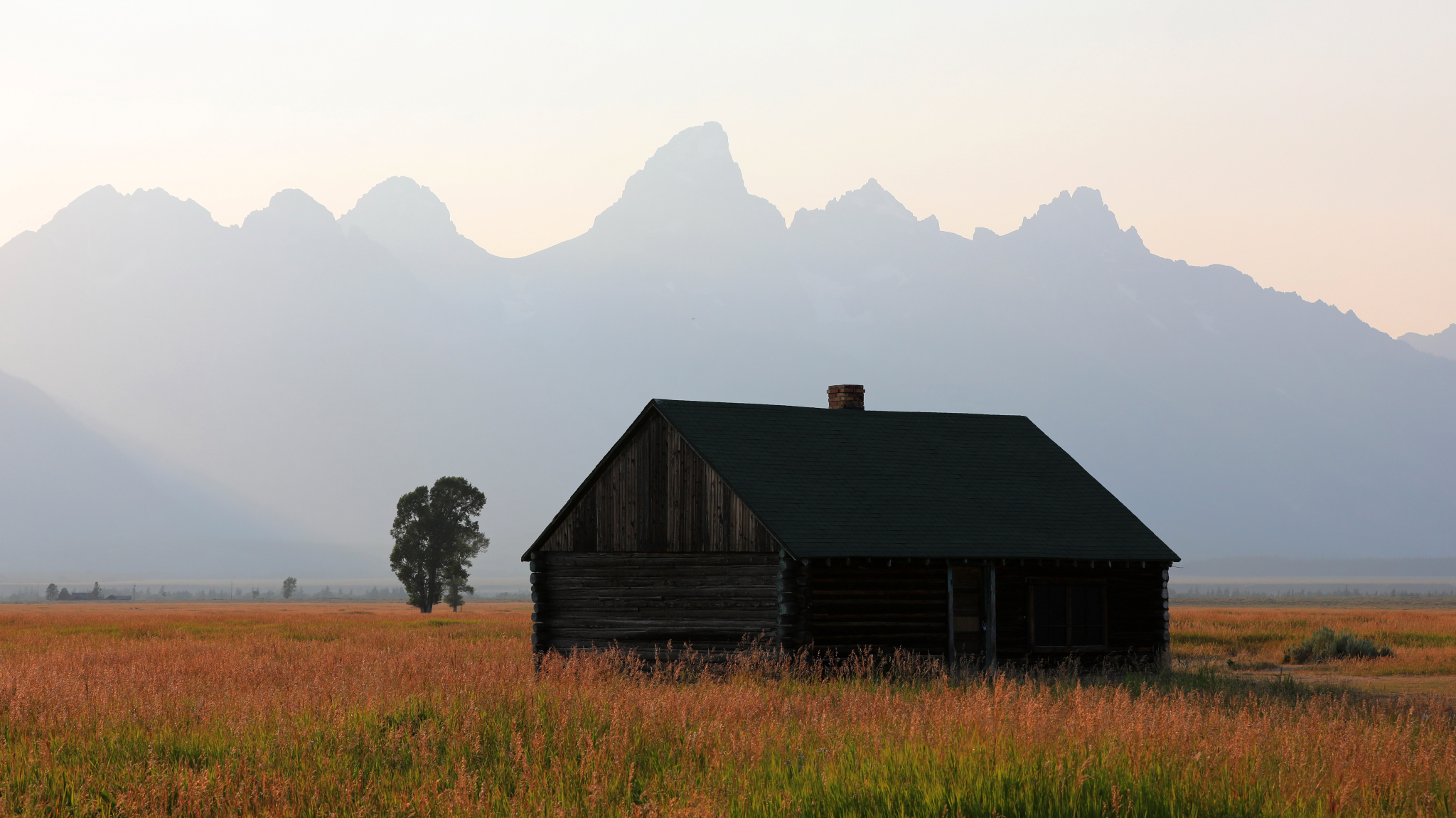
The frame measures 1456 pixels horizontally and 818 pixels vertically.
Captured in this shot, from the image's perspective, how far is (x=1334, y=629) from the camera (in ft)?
138

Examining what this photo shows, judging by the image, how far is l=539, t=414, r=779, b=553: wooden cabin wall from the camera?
22609 millimetres

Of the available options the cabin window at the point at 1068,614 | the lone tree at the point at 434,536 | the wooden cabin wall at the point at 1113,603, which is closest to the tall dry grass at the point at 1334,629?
the wooden cabin wall at the point at 1113,603

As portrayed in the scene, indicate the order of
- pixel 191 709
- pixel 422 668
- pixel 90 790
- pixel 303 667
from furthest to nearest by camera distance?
pixel 303 667, pixel 422 668, pixel 191 709, pixel 90 790

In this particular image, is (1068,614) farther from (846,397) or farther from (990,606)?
(846,397)

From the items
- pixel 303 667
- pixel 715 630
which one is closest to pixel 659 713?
pixel 303 667

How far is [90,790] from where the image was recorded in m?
9.34

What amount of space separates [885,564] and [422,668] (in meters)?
8.77

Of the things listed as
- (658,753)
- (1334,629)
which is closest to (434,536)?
(1334,629)

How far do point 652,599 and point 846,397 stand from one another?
733cm

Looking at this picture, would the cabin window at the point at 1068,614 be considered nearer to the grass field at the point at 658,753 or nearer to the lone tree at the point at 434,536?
the grass field at the point at 658,753

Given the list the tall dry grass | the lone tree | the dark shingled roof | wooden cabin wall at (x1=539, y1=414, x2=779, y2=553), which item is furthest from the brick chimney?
the lone tree

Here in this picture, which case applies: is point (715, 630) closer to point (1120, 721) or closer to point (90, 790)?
point (1120, 721)

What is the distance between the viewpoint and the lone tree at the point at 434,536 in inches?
3063

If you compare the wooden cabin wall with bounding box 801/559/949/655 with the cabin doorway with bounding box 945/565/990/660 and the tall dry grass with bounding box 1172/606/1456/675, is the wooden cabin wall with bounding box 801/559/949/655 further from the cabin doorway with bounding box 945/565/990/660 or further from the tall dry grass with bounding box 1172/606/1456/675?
the tall dry grass with bounding box 1172/606/1456/675
